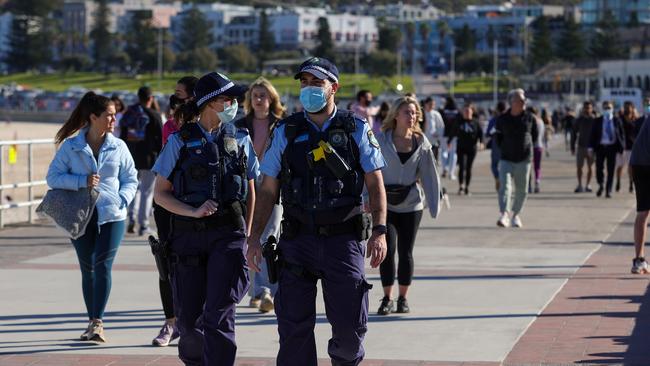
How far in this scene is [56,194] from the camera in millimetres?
9375

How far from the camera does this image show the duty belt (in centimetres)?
734

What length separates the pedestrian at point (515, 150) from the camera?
17.8 meters

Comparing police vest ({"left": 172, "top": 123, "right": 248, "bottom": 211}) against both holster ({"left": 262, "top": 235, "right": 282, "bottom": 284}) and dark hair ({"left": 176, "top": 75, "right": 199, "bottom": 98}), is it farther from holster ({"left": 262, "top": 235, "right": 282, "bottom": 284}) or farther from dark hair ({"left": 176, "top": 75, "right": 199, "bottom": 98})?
dark hair ({"left": 176, "top": 75, "right": 199, "bottom": 98})

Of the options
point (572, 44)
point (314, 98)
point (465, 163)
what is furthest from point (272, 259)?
point (572, 44)

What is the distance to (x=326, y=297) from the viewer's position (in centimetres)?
702

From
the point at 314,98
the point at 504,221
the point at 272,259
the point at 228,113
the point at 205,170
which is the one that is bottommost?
the point at 504,221

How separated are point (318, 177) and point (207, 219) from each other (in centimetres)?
70

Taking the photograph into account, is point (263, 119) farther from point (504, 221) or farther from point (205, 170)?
point (504, 221)

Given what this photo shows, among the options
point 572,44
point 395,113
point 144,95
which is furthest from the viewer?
point 572,44

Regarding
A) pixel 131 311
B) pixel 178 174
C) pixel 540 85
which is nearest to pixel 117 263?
pixel 131 311

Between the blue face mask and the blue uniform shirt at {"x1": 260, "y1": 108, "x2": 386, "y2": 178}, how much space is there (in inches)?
4.1

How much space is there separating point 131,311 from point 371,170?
409cm

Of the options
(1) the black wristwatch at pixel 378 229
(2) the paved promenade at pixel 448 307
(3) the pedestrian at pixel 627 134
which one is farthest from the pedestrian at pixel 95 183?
(3) the pedestrian at pixel 627 134

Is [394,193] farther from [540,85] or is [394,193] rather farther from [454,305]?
[540,85]
